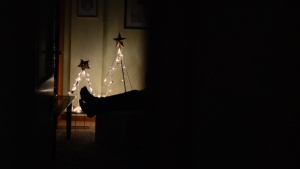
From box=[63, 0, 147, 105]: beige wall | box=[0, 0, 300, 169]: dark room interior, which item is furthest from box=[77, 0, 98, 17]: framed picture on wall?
box=[0, 0, 300, 169]: dark room interior

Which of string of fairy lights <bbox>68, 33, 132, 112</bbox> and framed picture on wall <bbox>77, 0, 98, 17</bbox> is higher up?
framed picture on wall <bbox>77, 0, 98, 17</bbox>

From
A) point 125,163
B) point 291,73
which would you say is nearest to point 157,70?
point 291,73

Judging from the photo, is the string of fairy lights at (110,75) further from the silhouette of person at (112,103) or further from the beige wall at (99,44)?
the silhouette of person at (112,103)

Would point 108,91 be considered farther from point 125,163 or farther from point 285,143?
point 285,143

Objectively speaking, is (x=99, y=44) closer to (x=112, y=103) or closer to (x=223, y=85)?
(x=112, y=103)

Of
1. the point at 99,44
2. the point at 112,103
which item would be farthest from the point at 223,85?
the point at 99,44

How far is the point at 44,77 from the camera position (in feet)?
6.95

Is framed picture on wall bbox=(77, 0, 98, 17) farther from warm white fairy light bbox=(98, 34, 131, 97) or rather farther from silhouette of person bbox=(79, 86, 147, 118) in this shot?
silhouette of person bbox=(79, 86, 147, 118)

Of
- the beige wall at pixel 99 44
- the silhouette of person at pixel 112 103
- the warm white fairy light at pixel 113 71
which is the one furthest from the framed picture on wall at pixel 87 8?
the silhouette of person at pixel 112 103

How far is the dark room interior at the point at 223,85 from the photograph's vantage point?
1271mm

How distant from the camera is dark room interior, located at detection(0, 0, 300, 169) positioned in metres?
1.27

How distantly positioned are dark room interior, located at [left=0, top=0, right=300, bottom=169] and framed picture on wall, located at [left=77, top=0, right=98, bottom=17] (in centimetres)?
389

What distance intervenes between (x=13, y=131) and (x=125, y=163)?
1640mm

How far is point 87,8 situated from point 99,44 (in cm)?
45
